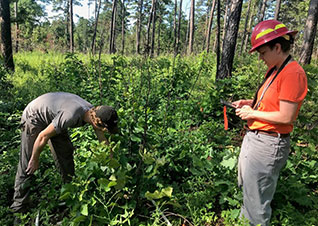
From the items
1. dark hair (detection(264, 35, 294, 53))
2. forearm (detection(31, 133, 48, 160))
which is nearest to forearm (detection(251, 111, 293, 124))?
dark hair (detection(264, 35, 294, 53))

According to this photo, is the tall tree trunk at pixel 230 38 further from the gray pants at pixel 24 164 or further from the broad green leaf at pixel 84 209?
the broad green leaf at pixel 84 209

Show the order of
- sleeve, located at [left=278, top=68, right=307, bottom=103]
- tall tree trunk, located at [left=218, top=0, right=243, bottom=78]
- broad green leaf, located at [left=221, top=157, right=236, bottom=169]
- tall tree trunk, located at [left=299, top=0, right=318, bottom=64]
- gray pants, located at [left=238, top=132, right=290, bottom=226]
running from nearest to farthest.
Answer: sleeve, located at [left=278, top=68, right=307, bottom=103] → gray pants, located at [left=238, top=132, right=290, bottom=226] → broad green leaf, located at [left=221, top=157, right=236, bottom=169] → tall tree trunk, located at [left=218, top=0, right=243, bottom=78] → tall tree trunk, located at [left=299, top=0, right=318, bottom=64]

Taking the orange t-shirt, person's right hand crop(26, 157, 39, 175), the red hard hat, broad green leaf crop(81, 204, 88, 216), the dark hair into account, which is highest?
the red hard hat

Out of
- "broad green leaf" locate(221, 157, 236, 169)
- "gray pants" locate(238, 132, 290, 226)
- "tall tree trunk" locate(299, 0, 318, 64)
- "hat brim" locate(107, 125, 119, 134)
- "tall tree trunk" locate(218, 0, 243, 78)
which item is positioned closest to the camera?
"gray pants" locate(238, 132, 290, 226)

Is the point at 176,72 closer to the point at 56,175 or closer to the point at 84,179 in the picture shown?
the point at 56,175

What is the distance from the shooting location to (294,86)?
140 centimetres

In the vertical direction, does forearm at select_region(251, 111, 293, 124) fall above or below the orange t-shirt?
below

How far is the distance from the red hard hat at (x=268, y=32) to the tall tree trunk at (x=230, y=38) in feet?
9.89

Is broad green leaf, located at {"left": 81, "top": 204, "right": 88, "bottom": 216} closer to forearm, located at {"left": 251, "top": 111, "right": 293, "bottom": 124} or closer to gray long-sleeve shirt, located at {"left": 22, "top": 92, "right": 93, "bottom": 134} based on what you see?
gray long-sleeve shirt, located at {"left": 22, "top": 92, "right": 93, "bottom": 134}

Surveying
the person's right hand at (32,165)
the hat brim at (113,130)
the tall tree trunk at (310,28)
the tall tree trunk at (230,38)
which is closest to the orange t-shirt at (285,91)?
the hat brim at (113,130)

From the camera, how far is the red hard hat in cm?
147

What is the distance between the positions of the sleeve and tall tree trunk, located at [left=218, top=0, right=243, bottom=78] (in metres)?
3.26

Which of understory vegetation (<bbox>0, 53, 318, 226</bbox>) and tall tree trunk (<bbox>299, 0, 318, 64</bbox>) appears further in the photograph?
tall tree trunk (<bbox>299, 0, 318, 64</bbox>)

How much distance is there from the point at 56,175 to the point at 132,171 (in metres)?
1.12
